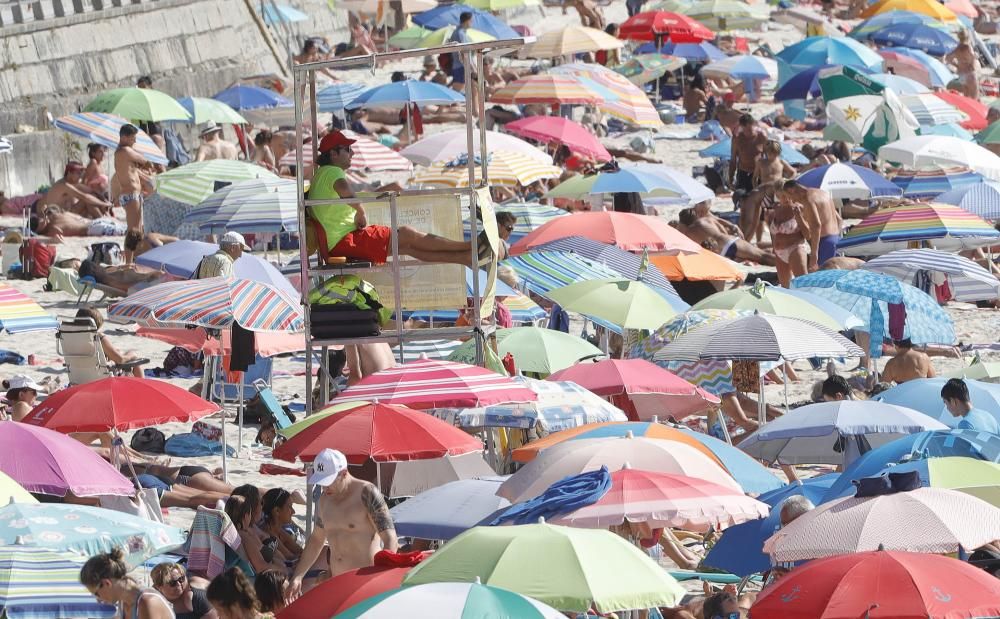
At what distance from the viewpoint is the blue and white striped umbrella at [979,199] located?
18625mm

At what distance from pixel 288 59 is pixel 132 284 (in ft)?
45.2

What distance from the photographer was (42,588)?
679cm

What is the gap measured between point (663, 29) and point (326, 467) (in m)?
24.1

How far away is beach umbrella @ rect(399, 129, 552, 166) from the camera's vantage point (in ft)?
64.6

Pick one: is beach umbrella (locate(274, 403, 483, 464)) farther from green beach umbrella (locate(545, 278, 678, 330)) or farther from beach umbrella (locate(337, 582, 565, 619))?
green beach umbrella (locate(545, 278, 678, 330))

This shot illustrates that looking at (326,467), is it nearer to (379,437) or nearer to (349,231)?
(379,437)

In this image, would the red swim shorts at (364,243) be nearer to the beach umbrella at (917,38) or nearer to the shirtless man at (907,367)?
the shirtless man at (907,367)

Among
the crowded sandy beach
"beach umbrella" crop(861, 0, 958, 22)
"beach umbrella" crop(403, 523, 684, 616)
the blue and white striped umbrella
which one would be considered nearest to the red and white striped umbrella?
the crowded sandy beach

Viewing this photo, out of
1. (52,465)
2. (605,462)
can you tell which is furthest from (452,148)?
(605,462)

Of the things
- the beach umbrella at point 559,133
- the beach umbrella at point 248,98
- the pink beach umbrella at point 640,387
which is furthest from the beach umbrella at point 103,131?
the pink beach umbrella at point 640,387

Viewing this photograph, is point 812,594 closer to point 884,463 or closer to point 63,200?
point 884,463

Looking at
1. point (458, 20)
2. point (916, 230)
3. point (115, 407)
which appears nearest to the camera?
point (115, 407)

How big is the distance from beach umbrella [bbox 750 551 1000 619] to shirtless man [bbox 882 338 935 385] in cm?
713

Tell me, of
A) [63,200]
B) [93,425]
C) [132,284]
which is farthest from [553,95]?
[93,425]
